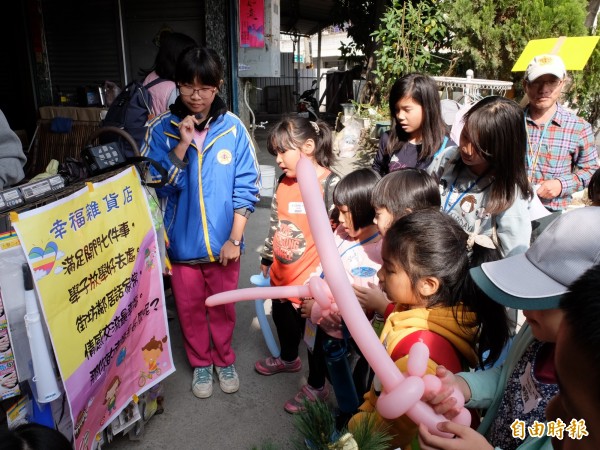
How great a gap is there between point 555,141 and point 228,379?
2.29 meters

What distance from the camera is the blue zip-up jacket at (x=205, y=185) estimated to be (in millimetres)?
2266

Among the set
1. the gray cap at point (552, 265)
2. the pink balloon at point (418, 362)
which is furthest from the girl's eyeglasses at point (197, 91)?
the pink balloon at point (418, 362)

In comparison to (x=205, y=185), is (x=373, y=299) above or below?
below

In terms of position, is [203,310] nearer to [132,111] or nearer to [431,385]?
[132,111]

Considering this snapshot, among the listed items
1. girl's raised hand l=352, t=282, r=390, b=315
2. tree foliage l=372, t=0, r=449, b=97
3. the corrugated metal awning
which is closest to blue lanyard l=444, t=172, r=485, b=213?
girl's raised hand l=352, t=282, r=390, b=315

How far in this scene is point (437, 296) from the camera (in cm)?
137

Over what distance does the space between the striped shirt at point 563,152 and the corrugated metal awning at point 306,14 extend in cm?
867

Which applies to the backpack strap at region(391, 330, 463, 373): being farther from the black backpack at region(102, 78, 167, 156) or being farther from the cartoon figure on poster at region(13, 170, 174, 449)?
the black backpack at region(102, 78, 167, 156)

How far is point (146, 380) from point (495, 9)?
20.6 ft

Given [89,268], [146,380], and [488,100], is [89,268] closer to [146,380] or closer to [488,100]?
[146,380]

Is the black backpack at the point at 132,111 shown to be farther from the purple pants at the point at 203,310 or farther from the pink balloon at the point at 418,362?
the pink balloon at the point at 418,362

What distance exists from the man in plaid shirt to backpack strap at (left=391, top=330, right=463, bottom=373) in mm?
1672

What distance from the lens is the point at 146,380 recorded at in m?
2.12

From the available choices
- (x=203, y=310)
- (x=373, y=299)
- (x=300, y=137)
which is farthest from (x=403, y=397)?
(x=203, y=310)
